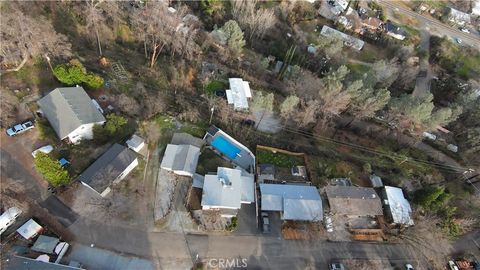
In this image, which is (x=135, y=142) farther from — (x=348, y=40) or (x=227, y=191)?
(x=348, y=40)

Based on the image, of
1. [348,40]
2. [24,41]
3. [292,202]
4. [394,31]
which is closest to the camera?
[292,202]

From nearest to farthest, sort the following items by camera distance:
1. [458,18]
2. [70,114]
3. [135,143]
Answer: [70,114], [135,143], [458,18]

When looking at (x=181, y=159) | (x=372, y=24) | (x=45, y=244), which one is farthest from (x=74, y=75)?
(x=372, y=24)

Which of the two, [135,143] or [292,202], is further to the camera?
[135,143]

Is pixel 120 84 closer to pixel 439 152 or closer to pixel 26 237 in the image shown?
pixel 26 237

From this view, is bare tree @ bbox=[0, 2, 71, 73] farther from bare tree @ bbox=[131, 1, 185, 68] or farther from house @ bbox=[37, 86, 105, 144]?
bare tree @ bbox=[131, 1, 185, 68]

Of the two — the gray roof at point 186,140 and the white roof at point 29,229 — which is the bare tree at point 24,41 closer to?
the gray roof at point 186,140

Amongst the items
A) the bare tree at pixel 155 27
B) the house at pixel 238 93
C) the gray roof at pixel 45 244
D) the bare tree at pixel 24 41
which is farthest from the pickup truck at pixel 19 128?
the house at pixel 238 93
